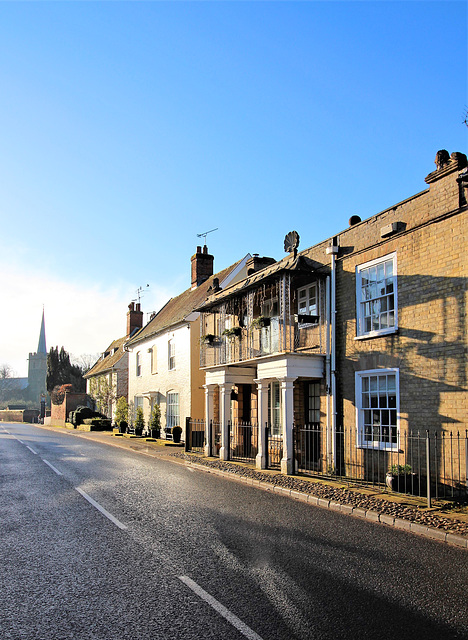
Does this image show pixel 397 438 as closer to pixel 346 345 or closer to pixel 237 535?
pixel 346 345

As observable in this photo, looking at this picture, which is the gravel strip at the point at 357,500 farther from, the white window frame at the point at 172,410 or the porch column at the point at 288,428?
the white window frame at the point at 172,410

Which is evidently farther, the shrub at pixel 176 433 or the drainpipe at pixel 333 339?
the shrub at pixel 176 433

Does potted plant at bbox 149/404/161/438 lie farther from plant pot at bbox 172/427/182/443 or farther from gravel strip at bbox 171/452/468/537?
gravel strip at bbox 171/452/468/537

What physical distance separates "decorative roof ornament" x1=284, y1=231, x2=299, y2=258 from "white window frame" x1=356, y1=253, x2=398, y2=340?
129 inches

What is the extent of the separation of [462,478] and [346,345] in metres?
4.81

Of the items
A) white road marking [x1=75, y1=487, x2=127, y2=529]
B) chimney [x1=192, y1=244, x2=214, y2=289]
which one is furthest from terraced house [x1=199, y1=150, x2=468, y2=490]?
chimney [x1=192, y1=244, x2=214, y2=289]

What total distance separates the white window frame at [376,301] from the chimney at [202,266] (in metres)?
17.7

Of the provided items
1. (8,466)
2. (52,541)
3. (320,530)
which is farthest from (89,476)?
(320,530)

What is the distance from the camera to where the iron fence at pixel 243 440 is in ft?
66.8

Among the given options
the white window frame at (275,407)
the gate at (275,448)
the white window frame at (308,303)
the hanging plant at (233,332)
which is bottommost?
the gate at (275,448)

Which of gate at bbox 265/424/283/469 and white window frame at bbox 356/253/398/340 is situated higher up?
white window frame at bbox 356/253/398/340

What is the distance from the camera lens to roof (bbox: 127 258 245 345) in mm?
26562

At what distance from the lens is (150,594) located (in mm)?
5234

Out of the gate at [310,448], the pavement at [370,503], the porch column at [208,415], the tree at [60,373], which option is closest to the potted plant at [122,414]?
the porch column at [208,415]
